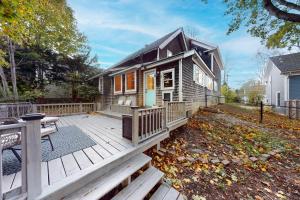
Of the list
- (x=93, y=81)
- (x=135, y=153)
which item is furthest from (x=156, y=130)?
(x=93, y=81)

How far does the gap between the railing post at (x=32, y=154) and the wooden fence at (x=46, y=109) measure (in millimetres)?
5315

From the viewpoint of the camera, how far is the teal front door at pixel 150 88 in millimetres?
8586

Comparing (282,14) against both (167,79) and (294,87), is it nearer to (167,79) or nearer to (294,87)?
(167,79)

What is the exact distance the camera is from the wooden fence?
5.61m

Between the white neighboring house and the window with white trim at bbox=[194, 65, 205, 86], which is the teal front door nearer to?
the window with white trim at bbox=[194, 65, 205, 86]

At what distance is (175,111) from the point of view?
5676 millimetres

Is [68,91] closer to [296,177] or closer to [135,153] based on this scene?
[135,153]

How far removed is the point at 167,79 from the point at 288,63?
520 inches

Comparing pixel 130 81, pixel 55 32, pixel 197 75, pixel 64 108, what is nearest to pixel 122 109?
pixel 130 81

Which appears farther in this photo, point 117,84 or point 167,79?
point 117,84

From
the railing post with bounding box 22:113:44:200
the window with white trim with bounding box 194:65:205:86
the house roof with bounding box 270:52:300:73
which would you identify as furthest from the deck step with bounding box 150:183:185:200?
the house roof with bounding box 270:52:300:73

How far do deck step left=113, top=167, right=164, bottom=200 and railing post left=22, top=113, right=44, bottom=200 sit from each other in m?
1.14

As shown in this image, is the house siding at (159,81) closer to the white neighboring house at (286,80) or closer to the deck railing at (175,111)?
the deck railing at (175,111)

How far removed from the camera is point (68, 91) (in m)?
13.9
